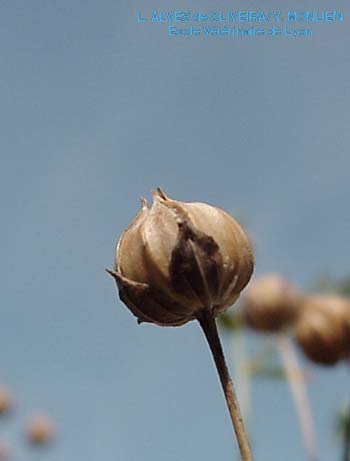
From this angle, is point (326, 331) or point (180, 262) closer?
point (180, 262)

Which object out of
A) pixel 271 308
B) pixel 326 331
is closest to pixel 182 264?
pixel 326 331

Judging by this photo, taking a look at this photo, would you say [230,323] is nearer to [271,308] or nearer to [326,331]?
[271,308]

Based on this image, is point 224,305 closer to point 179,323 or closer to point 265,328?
point 179,323

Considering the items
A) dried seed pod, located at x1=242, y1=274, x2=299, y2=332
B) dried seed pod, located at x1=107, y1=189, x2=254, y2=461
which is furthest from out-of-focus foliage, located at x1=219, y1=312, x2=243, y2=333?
dried seed pod, located at x1=107, y1=189, x2=254, y2=461

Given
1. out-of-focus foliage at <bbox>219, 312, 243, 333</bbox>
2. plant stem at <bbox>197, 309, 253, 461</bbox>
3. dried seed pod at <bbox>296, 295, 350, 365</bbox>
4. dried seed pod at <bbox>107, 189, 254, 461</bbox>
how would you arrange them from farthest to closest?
out-of-focus foliage at <bbox>219, 312, 243, 333</bbox> < dried seed pod at <bbox>296, 295, 350, 365</bbox> < dried seed pod at <bbox>107, 189, 254, 461</bbox> < plant stem at <bbox>197, 309, 253, 461</bbox>

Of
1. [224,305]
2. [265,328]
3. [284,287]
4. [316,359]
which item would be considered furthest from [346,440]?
[284,287]

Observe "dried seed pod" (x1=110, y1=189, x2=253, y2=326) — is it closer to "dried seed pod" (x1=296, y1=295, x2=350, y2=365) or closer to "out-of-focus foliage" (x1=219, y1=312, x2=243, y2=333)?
"dried seed pod" (x1=296, y1=295, x2=350, y2=365)

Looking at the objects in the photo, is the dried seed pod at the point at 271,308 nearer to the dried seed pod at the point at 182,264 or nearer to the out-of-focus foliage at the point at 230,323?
the out-of-focus foliage at the point at 230,323
